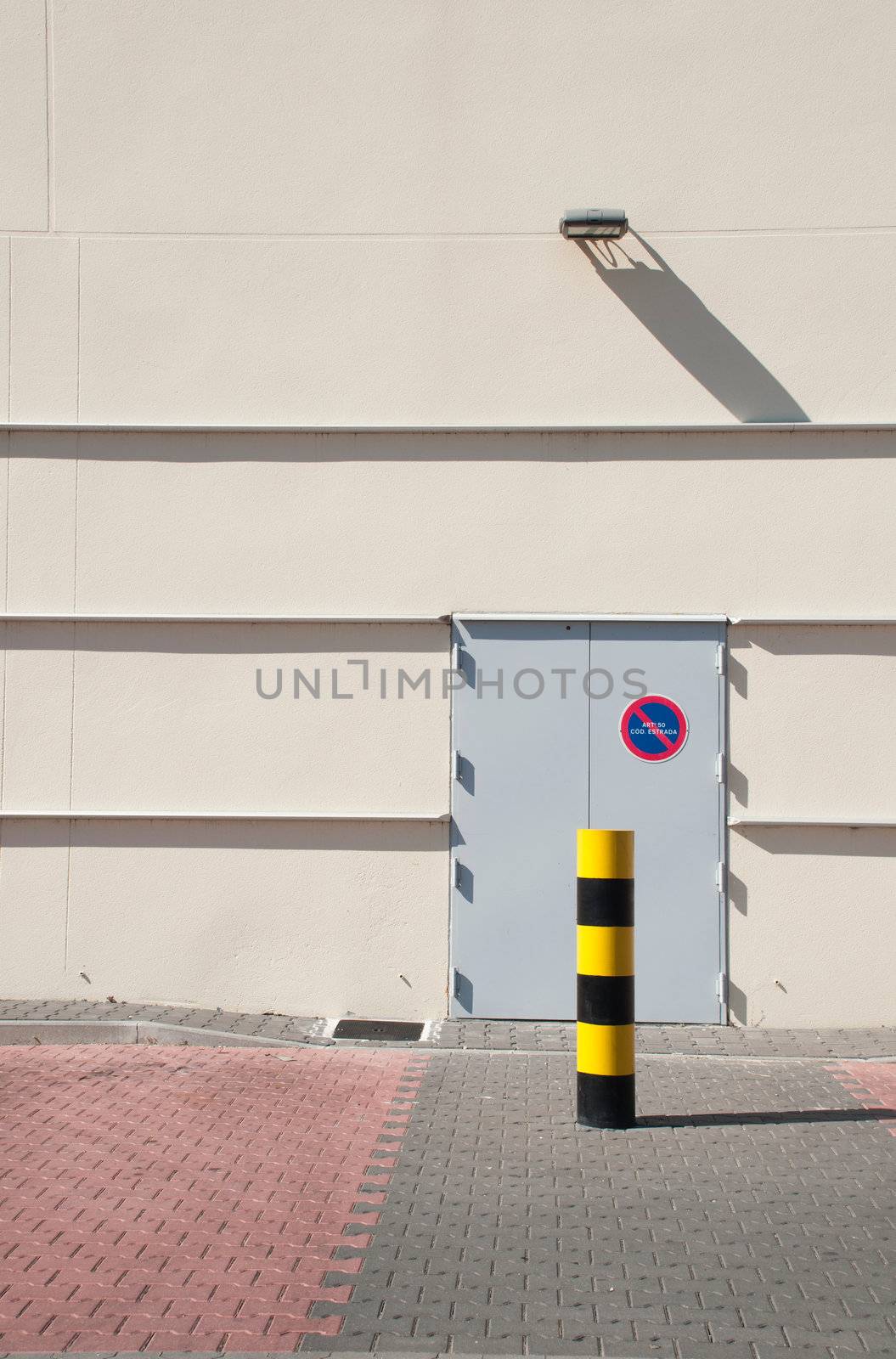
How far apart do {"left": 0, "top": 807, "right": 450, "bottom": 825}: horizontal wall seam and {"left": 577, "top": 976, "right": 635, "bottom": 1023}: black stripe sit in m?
2.57

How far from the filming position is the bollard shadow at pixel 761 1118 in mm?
6535

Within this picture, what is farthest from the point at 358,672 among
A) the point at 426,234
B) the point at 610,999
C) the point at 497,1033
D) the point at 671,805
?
the point at 610,999

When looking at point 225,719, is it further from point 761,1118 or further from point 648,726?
point 761,1118

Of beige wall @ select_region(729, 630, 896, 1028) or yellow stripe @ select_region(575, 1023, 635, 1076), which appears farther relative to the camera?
beige wall @ select_region(729, 630, 896, 1028)

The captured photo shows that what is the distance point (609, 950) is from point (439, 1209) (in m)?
1.45

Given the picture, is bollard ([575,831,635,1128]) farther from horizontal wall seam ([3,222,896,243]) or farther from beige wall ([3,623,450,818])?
horizontal wall seam ([3,222,896,243])

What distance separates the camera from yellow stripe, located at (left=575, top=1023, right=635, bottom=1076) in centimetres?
627

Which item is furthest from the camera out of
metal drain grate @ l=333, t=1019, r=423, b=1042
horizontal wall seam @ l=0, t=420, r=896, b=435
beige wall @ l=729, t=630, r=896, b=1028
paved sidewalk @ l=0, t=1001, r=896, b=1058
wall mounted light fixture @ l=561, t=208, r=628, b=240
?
horizontal wall seam @ l=0, t=420, r=896, b=435

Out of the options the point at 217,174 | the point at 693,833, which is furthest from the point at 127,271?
the point at 693,833

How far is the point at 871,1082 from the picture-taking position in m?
7.39

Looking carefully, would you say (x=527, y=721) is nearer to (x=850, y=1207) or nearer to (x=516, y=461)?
(x=516, y=461)

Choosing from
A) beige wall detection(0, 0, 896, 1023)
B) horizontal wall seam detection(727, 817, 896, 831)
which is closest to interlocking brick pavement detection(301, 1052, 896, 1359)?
horizontal wall seam detection(727, 817, 896, 831)

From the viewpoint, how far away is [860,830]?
8602mm

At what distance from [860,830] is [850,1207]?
3573mm
